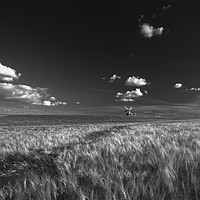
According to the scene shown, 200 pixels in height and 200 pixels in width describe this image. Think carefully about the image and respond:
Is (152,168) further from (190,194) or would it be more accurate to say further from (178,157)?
(190,194)

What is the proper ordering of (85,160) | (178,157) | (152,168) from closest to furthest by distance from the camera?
(152,168), (178,157), (85,160)

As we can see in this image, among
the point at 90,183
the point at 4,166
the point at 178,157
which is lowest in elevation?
the point at 4,166

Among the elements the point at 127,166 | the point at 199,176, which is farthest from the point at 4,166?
the point at 199,176

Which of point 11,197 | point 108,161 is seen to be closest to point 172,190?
point 108,161

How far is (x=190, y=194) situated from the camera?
197cm

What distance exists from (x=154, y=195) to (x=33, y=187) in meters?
1.47

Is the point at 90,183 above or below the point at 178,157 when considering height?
below

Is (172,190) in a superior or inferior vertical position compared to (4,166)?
superior

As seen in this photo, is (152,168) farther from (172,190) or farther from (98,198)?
(98,198)

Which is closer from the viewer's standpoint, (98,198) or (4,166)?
(98,198)

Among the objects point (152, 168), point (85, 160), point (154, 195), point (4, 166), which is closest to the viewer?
point (154, 195)

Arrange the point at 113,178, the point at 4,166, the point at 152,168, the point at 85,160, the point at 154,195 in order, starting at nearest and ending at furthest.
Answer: the point at 154,195, the point at 113,178, the point at 152,168, the point at 85,160, the point at 4,166

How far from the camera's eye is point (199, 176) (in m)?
2.23

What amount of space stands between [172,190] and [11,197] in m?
1.92
